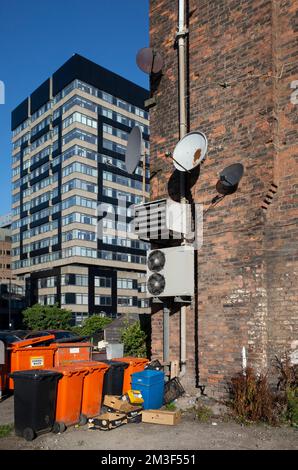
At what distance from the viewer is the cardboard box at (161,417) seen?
7.48 meters

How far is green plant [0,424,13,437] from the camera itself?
7069 millimetres

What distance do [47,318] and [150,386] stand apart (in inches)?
1945

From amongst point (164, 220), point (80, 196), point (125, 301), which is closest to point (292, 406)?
point (164, 220)

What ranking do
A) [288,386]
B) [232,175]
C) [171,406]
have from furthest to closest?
[232,175]
[171,406]
[288,386]

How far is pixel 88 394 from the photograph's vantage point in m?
7.89

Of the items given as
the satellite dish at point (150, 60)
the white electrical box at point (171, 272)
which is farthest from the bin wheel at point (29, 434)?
the satellite dish at point (150, 60)

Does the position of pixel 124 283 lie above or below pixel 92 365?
above

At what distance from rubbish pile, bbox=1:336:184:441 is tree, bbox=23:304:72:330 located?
46.6 m

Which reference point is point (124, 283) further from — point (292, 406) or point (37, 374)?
point (37, 374)

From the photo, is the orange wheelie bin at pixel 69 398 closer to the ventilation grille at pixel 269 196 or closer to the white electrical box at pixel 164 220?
the white electrical box at pixel 164 220

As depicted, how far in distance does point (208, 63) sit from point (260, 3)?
151 cm

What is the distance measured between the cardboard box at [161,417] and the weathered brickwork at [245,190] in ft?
5.12

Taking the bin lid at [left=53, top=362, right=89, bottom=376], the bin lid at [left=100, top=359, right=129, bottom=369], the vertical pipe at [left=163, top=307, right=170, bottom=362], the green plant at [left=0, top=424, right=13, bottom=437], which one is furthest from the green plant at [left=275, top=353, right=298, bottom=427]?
the green plant at [left=0, top=424, right=13, bottom=437]

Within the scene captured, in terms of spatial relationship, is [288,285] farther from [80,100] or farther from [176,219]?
[80,100]
